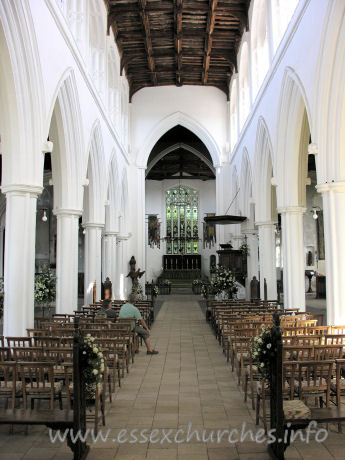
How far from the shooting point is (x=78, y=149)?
11859 mm

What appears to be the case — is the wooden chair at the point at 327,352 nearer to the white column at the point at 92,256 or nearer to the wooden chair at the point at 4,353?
the wooden chair at the point at 4,353

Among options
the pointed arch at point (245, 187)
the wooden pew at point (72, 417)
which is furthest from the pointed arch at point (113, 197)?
the wooden pew at point (72, 417)

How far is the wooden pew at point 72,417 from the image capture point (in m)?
3.68

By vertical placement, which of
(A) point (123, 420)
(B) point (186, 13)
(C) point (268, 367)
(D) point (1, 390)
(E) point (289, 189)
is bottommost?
(A) point (123, 420)

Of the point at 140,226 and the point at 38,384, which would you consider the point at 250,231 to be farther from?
the point at 38,384

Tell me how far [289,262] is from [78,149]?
6441 millimetres

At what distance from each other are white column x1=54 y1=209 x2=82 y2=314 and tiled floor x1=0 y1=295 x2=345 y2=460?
358 cm

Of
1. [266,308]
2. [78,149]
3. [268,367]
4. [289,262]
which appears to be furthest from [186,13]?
[268,367]

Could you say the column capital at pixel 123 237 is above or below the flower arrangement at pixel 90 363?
above

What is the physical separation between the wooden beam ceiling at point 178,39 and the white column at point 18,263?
1013 cm

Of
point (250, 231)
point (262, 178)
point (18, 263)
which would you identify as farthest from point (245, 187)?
point (18, 263)

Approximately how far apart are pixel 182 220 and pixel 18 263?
26143 millimetres

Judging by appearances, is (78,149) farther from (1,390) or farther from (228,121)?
(228,121)

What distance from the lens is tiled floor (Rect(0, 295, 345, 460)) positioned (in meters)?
3.87
